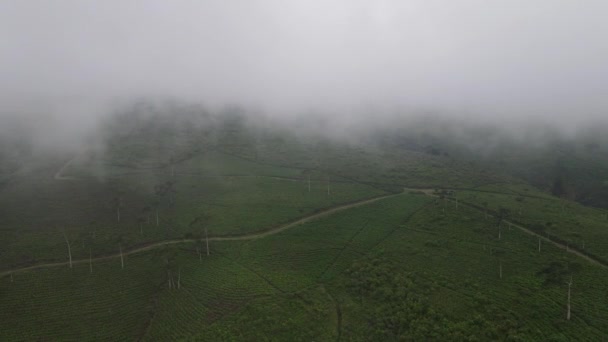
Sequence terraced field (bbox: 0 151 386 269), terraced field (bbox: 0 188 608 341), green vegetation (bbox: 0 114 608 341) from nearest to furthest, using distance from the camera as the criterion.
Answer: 1. terraced field (bbox: 0 188 608 341)
2. green vegetation (bbox: 0 114 608 341)
3. terraced field (bbox: 0 151 386 269)

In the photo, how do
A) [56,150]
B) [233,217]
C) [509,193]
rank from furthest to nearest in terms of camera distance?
1. [56,150]
2. [509,193]
3. [233,217]

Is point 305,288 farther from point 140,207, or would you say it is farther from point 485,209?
point 485,209

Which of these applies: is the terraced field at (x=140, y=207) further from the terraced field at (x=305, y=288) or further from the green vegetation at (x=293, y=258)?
the terraced field at (x=305, y=288)

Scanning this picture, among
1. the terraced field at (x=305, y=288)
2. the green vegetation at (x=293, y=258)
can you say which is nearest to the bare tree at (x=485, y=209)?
the green vegetation at (x=293, y=258)

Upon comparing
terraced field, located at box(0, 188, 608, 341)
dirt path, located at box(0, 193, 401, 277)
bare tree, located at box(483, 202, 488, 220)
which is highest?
bare tree, located at box(483, 202, 488, 220)

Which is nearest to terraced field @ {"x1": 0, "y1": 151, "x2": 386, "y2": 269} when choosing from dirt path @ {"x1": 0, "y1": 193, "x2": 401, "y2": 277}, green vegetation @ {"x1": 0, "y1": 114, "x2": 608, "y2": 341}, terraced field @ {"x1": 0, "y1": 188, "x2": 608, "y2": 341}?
green vegetation @ {"x1": 0, "y1": 114, "x2": 608, "y2": 341}

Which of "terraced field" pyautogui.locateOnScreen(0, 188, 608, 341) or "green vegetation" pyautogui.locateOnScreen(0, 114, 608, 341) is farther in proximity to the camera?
"green vegetation" pyautogui.locateOnScreen(0, 114, 608, 341)

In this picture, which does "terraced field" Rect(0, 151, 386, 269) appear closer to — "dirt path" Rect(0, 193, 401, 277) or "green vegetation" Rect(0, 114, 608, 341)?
"green vegetation" Rect(0, 114, 608, 341)

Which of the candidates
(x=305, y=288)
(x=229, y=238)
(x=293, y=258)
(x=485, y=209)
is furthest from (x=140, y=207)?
(x=485, y=209)

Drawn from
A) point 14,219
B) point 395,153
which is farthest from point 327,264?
point 395,153

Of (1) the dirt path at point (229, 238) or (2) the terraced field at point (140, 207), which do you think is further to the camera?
(2) the terraced field at point (140, 207)

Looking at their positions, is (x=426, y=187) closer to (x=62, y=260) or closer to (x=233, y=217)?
(x=233, y=217)
